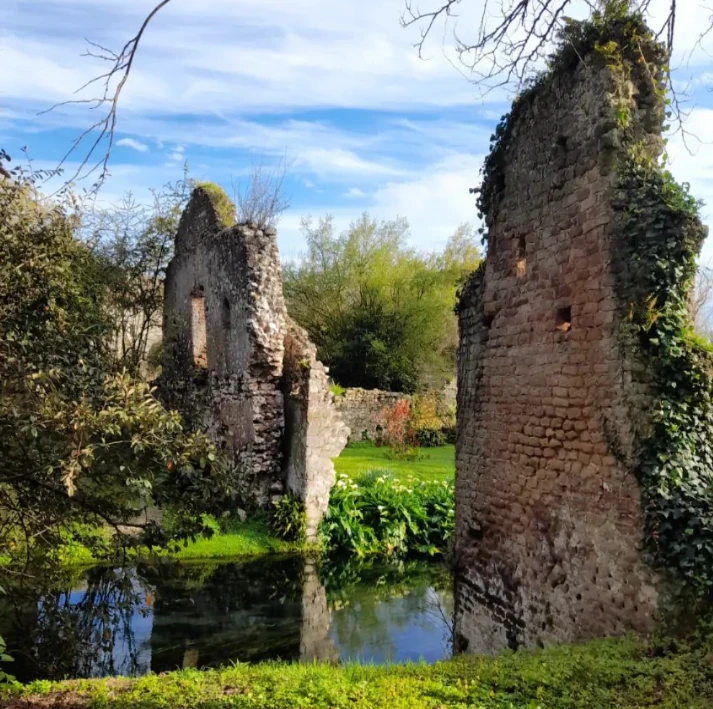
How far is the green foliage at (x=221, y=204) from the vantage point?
15023mm

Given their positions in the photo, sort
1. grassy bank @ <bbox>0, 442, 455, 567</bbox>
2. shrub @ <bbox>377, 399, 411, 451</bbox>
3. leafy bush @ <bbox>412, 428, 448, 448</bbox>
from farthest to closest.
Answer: leafy bush @ <bbox>412, 428, 448, 448</bbox> → shrub @ <bbox>377, 399, 411, 451</bbox> → grassy bank @ <bbox>0, 442, 455, 567</bbox>

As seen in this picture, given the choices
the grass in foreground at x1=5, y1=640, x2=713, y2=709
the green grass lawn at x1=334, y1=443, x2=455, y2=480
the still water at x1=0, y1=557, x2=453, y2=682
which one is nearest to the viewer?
the grass in foreground at x1=5, y1=640, x2=713, y2=709

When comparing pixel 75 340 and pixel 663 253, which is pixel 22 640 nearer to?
pixel 75 340

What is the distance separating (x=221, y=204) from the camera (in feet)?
50.1

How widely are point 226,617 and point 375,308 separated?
18.9 m

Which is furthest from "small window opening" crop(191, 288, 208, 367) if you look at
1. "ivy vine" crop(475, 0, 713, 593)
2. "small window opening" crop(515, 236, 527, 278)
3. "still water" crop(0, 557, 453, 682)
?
"ivy vine" crop(475, 0, 713, 593)

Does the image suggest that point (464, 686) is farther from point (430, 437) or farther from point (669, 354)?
point (430, 437)

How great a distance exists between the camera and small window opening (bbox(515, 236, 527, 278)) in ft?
20.2

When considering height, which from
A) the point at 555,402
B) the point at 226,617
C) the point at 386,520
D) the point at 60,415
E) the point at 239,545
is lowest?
the point at 226,617

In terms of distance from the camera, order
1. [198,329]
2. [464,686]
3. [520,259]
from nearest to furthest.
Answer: [464,686] → [520,259] → [198,329]

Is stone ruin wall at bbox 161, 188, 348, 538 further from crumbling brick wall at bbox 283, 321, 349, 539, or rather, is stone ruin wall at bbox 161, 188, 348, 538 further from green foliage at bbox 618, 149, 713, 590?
green foliage at bbox 618, 149, 713, 590

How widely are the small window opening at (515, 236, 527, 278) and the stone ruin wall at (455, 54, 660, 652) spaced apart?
0.03 meters

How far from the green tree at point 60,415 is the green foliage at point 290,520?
6.61m

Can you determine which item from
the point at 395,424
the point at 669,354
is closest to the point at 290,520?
the point at 669,354
